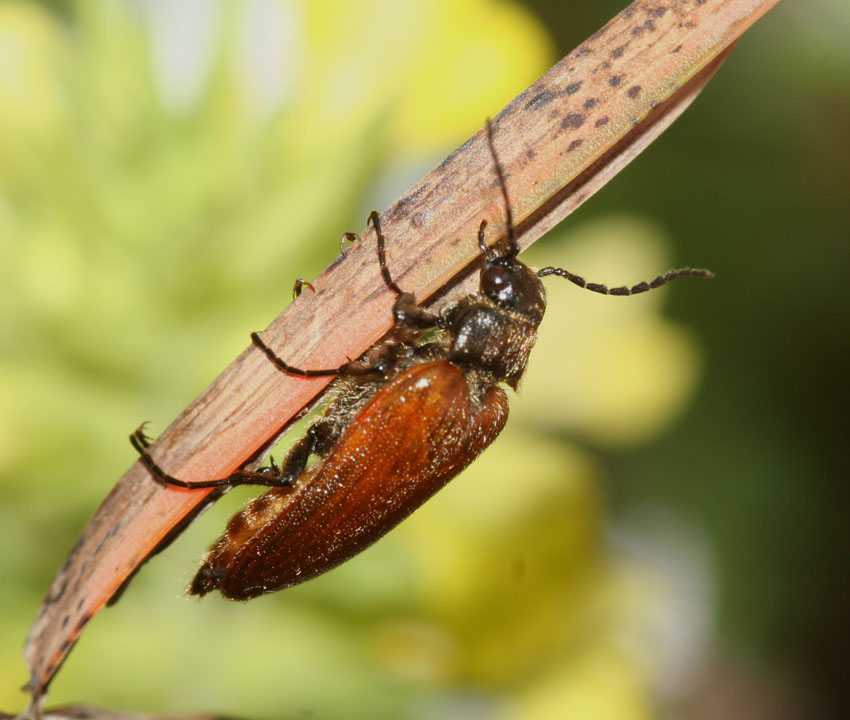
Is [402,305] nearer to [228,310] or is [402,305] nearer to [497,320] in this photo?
[497,320]

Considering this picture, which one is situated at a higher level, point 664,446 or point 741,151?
point 741,151

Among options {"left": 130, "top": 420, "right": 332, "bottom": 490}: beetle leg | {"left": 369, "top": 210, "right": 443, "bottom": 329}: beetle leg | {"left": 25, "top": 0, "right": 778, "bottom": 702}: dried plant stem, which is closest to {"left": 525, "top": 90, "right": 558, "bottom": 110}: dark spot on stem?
{"left": 25, "top": 0, "right": 778, "bottom": 702}: dried plant stem

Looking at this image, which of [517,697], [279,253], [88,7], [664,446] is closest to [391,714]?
[517,697]

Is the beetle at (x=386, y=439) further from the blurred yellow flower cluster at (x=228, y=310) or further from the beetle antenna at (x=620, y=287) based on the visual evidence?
the blurred yellow flower cluster at (x=228, y=310)

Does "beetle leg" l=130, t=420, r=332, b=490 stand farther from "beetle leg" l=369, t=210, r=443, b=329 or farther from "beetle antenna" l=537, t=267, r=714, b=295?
"beetle antenna" l=537, t=267, r=714, b=295

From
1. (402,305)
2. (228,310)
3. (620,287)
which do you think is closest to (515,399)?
(620,287)

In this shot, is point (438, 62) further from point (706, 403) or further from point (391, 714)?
point (391, 714)

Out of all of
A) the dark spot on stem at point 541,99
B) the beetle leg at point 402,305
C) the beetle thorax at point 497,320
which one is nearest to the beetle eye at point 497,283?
the beetle thorax at point 497,320
